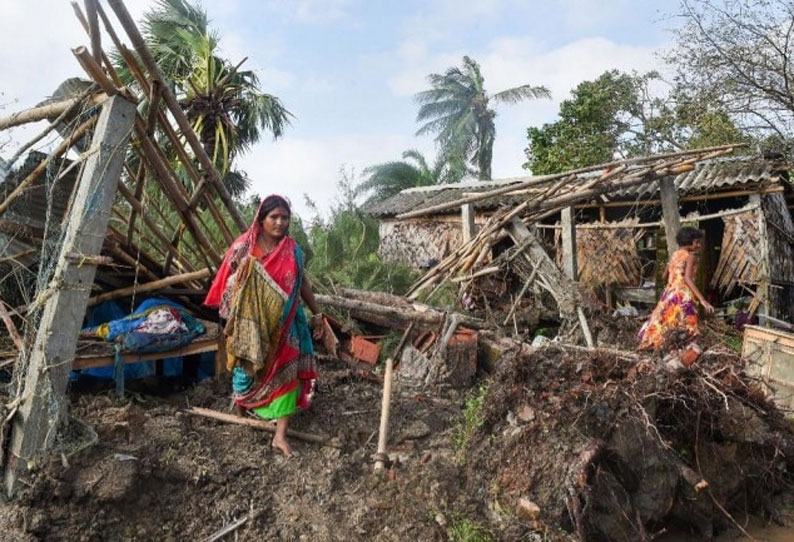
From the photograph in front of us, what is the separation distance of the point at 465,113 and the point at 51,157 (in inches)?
963

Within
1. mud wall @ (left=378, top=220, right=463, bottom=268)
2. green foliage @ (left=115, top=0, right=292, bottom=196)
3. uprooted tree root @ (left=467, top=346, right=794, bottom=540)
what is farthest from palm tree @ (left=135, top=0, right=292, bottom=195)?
uprooted tree root @ (left=467, top=346, right=794, bottom=540)

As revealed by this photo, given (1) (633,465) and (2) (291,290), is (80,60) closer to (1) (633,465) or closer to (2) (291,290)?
(2) (291,290)

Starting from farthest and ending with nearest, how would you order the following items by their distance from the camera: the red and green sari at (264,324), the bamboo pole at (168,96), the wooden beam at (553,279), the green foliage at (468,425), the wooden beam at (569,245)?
the wooden beam at (569,245), the wooden beam at (553,279), the green foliage at (468,425), the red and green sari at (264,324), the bamboo pole at (168,96)

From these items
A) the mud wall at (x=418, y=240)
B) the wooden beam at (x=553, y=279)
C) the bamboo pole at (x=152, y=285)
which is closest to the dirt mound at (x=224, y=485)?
the bamboo pole at (x=152, y=285)

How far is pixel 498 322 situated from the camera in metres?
6.98

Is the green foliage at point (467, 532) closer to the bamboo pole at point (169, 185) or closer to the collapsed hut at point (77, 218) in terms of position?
the collapsed hut at point (77, 218)

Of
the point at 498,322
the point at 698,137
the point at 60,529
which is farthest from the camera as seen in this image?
the point at 698,137

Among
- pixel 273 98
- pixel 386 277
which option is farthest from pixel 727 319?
pixel 273 98

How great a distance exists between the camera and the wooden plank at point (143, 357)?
3.58 metres

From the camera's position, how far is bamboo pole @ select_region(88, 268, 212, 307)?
4.23 m

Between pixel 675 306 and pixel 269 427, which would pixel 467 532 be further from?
pixel 675 306

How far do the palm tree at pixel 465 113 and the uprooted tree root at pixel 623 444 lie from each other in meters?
22.0

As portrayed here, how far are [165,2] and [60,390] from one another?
14.0 meters

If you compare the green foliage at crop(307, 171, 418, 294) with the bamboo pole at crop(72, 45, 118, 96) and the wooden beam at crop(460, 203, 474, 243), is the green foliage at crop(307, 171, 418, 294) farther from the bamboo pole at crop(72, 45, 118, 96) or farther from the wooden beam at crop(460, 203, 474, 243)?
the bamboo pole at crop(72, 45, 118, 96)
